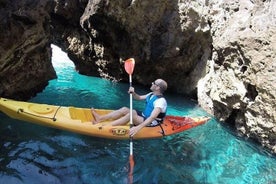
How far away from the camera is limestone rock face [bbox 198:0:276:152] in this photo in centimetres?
858

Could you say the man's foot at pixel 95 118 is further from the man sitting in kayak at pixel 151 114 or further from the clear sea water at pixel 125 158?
the clear sea water at pixel 125 158

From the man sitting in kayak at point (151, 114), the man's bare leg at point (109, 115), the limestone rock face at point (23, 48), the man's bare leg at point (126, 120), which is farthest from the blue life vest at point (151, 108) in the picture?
the limestone rock face at point (23, 48)

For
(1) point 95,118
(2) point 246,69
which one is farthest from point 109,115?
(2) point 246,69

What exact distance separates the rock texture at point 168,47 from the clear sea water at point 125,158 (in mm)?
869

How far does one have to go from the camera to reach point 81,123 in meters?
7.36

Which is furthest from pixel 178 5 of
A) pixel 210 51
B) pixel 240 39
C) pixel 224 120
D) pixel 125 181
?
pixel 125 181

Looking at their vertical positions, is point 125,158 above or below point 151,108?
below

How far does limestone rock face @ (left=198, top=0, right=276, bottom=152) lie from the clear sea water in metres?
0.58

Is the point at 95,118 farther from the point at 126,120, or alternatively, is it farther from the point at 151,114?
the point at 151,114

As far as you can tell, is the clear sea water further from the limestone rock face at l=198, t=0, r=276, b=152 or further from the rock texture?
the rock texture

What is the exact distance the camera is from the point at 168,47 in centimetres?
1290

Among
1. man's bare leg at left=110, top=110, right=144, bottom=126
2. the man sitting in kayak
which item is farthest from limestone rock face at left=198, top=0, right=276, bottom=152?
man's bare leg at left=110, top=110, right=144, bottom=126

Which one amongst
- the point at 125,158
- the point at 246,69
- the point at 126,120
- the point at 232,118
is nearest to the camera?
the point at 125,158

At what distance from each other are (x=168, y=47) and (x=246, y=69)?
407cm
